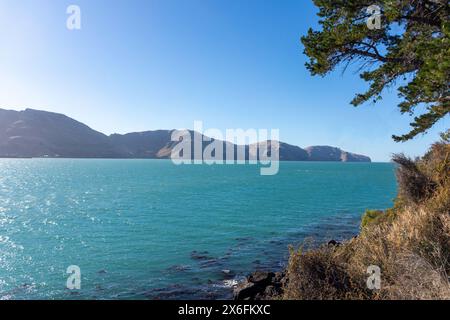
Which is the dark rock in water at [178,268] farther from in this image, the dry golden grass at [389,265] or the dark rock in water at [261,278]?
the dry golden grass at [389,265]

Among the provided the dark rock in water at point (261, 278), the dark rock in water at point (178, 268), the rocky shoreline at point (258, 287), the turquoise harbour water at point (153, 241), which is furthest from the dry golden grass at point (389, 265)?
the dark rock in water at point (178, 268)

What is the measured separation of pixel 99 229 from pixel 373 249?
3697 cm

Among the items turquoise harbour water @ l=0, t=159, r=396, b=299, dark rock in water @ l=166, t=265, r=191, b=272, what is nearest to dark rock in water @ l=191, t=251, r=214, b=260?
turquoise harbour water @ l=0, t=159, r=396, b=299

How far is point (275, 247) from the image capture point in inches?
1211

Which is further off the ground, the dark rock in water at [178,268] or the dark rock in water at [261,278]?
the dark rock in water at [261,278]

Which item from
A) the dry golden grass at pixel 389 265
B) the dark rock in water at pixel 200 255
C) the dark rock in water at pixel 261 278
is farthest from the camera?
the dark rock in water at pixel 200 255

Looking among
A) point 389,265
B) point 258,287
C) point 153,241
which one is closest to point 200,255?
point 153,241

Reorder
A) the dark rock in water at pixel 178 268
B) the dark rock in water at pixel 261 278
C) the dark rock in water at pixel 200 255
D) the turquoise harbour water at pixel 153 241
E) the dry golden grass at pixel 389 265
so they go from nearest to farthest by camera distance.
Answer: the dry golden grass at pixel 389 265, the dark rock in water at pixel 261 278, the turquoise harbour water at pixel 153 241, the dark rock in water at pixel 178 268, the dark rock in water at pixel 200 255

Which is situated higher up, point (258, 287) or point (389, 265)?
point (389, 265)

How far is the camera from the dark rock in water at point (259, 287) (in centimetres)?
1766

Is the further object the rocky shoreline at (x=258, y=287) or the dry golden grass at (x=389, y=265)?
the rocky shoreline at (x=258, y=287)

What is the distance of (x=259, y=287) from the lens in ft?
61.8

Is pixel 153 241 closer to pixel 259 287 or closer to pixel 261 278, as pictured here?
pixel 261 278
